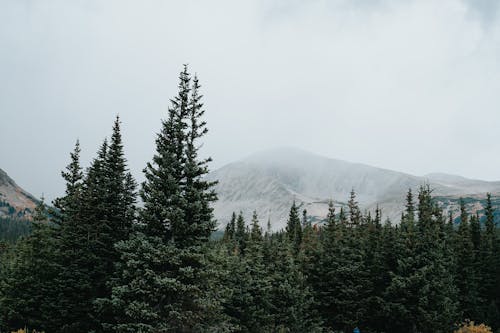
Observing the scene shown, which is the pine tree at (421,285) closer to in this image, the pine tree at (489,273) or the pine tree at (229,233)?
the pine tree at (489,273)

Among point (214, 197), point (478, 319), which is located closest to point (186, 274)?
point (214, 197)

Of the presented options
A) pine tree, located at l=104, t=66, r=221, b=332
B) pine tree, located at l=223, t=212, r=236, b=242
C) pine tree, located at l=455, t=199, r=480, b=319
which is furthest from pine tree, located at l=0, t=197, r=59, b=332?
pine tree, located at l=455, t=199, r=480, b=319

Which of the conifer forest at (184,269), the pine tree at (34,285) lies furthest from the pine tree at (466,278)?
the pine tree at (34,285)

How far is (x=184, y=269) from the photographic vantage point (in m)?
21.2

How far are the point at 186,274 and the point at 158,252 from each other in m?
2.01

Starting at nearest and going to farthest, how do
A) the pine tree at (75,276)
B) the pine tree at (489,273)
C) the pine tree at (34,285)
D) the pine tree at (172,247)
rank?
the pine tree at (172,247), the pine tree at (75,276), the pine tree at (34,285), the pine tree at (489,273)

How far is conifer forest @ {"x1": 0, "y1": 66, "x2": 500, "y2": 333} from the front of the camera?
2205 centimetres

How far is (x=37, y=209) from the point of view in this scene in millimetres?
30797

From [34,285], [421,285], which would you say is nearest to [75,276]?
[34,285]

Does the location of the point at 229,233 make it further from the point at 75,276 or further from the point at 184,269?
the point at 184,269

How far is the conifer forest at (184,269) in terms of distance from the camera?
868 inches

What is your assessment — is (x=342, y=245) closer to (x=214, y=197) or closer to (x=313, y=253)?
(x=313, y=253)

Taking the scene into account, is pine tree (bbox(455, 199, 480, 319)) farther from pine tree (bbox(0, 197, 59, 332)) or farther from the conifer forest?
pine tree (bbox(0, 197, 59, 332))

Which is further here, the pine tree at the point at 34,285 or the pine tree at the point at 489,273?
the pine tree at the point at 489,273
